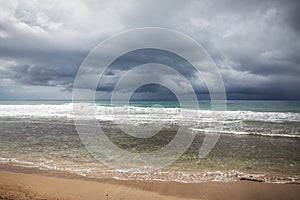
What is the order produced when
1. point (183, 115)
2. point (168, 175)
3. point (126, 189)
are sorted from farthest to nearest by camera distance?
point (183, 115), point (168, 175), point (126, 189)

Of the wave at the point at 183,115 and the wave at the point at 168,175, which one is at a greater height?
the wave at the point at 183,115

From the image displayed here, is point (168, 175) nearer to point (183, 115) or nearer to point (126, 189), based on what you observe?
point (126, 189)

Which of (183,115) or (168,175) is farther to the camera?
(183,115)

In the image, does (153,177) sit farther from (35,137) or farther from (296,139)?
(296,139)

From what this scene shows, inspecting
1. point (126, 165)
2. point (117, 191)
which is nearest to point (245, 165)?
point (126, 165)

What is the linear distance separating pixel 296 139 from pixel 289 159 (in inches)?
224

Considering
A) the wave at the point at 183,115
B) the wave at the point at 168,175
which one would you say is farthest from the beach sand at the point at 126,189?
the wave at the point at 183,115

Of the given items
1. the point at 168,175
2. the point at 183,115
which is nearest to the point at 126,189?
the point at 168,175

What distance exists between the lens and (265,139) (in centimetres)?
1448

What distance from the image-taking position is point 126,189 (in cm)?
639

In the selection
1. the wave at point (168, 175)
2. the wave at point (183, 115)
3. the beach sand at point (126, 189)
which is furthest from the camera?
the wave at point (183, 115)

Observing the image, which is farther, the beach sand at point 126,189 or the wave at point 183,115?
the wave at point 183,115

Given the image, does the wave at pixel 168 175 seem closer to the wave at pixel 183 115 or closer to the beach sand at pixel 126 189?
the beach sand at pixel 126 189

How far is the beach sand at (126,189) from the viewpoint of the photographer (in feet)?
19.2
